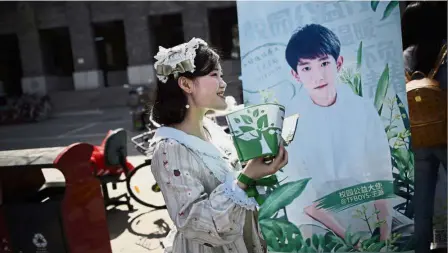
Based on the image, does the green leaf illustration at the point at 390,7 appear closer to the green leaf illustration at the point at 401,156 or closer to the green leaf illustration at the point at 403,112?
the green leaf illustration at the point at 403,112

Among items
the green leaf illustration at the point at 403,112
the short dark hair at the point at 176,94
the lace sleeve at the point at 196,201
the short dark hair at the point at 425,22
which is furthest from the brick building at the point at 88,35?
the lace sleeve at the point at 196,201

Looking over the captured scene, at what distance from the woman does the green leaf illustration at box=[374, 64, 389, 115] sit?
1237 mm

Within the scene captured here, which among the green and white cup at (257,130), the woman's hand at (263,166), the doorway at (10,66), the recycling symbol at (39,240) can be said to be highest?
the doorway at (10,66)

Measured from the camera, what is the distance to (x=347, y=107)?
2465mm

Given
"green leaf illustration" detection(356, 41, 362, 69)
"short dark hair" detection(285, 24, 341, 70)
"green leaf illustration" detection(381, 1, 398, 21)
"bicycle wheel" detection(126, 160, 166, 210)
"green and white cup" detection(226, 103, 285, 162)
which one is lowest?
"bicycle wheel" detection(126, 160, 166, 210)

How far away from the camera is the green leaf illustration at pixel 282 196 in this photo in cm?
253

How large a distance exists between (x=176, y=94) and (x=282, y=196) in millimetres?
1354

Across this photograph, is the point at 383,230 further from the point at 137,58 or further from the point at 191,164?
the point at 137,58

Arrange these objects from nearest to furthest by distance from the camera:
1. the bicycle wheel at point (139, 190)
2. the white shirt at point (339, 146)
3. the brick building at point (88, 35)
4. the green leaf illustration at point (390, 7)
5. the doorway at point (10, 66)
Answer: the green leaf illustration at point (390, 7) → the white shirt at point (339, 146) → the bicycle wheel at point (139, 190) → the brick building at point (88, 35) → the doorway at point (10, 66)

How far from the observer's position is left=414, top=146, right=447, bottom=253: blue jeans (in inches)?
98.6

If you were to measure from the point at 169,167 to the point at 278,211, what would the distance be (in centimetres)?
143

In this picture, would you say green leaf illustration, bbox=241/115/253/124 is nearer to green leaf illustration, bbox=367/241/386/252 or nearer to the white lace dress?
the white lace dress

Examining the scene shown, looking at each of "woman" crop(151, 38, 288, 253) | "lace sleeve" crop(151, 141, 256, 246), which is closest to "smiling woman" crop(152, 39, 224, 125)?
"woman" crop(151, 38, 288, 253)

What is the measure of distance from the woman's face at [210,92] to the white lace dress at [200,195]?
125 millimetres
